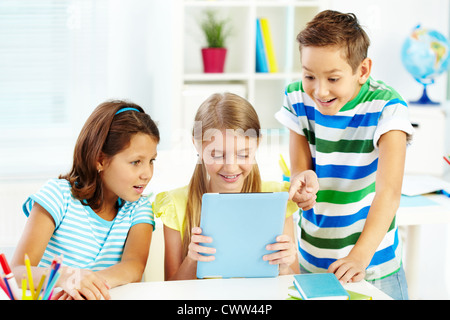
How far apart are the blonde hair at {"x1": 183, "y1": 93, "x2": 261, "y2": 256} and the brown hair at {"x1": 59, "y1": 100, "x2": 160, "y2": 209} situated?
0.50ft

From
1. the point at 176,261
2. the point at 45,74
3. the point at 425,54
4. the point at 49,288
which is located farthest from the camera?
the point at 425,54

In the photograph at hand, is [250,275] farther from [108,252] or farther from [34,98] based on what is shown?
[34,98]

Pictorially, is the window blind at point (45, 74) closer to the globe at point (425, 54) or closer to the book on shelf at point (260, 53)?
the book on shelf at point (260, 53)

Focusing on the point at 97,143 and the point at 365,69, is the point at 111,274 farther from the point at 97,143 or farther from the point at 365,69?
the point at 365,69

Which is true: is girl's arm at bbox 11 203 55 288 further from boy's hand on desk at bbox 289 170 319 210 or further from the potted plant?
the potted plant

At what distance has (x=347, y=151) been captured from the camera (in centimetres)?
131

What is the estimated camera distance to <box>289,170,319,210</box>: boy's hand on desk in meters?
1.20

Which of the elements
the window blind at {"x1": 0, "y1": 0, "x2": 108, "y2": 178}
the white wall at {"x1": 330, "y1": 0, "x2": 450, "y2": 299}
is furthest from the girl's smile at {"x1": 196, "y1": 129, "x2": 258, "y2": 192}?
the white wall at {"x1": 330, "y1": 0, "x2": 450, "y2": 299}

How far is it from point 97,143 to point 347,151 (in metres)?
0.60

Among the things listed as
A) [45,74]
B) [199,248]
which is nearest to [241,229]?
[199,248]

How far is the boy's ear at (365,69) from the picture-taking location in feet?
4.05

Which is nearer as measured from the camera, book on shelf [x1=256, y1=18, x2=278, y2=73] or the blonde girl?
the blonde girl

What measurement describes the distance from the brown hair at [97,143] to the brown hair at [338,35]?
0.46 m

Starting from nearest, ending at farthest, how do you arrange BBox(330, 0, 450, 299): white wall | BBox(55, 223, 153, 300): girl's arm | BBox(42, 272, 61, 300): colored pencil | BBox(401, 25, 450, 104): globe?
1. BBox(42, 272, 61, 300): colored pencil
2. BBox(55, 223, 153, 300): girl's arm
3. BBox(401, 25, 450, 104): globe
4. BBox(330, 0, 450, 299): white wall
